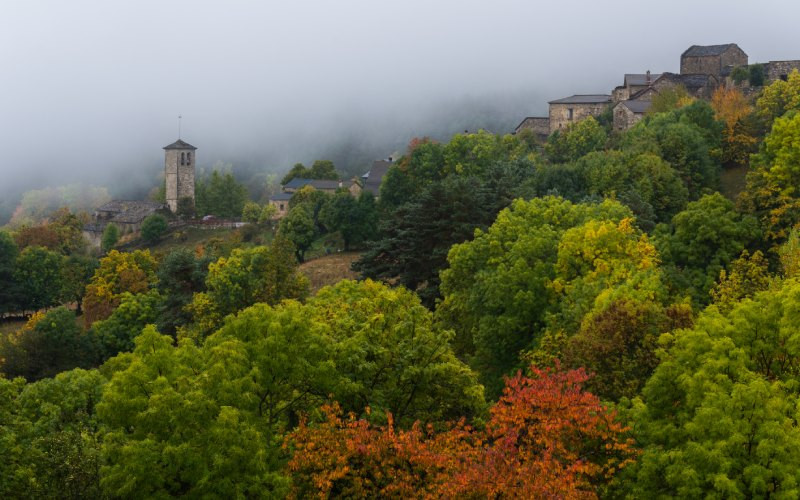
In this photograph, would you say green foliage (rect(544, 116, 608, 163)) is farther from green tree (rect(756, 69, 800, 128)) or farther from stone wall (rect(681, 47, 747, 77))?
stone wall (rect(681, 47, 747, 77))

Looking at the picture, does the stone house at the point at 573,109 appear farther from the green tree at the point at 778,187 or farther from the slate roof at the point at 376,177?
the green tree at the point at 778,187

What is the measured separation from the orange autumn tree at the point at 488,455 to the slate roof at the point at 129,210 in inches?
4249

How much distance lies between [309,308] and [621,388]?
10322mm

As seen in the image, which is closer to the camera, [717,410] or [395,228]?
[717,410]

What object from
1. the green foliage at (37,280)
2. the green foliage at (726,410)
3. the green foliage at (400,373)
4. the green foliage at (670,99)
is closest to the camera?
the green foliage at (726,410)

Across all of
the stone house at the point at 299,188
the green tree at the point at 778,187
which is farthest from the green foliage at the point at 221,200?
the green tree at the point at 778,187

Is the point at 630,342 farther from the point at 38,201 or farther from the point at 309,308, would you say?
the point at 38,201

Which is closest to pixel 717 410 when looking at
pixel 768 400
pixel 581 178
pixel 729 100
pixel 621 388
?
pixel 768 400

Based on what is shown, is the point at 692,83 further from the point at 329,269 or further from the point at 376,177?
the point at 329,269

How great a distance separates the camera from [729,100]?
84.1 metres

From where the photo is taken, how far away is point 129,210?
136500 millimetres

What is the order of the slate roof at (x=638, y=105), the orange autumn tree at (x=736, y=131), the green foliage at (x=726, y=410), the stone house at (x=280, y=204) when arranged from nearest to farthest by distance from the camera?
the green foliage at (x=726, y=410) < the orange autumn tree at (x=736, y=131) < the slate roof at (x=638, y=105) < the stone house at (x=280, y=204)

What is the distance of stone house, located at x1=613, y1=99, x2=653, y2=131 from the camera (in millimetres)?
92625

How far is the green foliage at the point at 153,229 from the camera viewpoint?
393 ft
